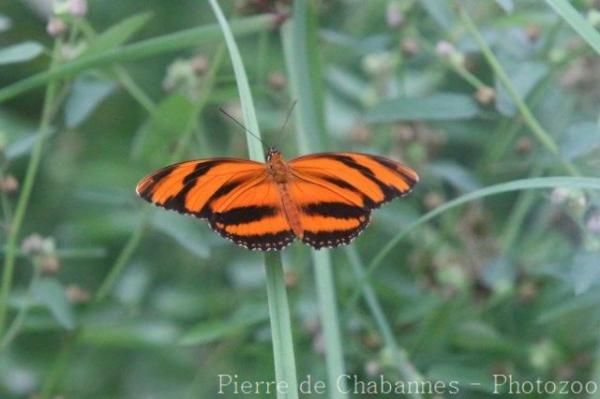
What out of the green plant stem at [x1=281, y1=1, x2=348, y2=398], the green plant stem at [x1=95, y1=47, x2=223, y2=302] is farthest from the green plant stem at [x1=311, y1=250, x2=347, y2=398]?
the green plant stem at [x1=95, y1=47, x2=223, y2=302]

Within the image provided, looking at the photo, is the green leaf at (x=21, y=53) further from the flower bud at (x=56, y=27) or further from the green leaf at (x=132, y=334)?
the green leaf at (x=132, y=334)

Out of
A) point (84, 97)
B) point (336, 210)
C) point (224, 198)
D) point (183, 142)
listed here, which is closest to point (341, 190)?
point (336, 210)

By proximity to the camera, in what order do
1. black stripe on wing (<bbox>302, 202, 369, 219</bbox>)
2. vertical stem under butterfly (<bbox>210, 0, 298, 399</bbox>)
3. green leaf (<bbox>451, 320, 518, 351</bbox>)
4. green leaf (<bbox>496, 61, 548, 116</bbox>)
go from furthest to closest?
green leaf (<bbox>451, 320, 518, 351</bbox>), green leaf (<bbox>496, 61, 548, 116</bbox>), black stripe on wing (<bbox>302, 202, 369, 219</bbox>), vertical stem under butterfly (<bbox>210, 0, 298, 399</bbox>)

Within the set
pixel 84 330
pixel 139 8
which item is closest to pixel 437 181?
pixel 84 330

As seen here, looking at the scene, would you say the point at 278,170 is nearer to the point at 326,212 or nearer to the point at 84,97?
the point at 326,212

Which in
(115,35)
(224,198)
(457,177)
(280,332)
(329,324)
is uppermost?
(115,35)

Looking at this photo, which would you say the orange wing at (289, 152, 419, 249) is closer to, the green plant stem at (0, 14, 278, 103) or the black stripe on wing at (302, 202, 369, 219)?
the black stripe on wing at (302, 202, 369, 219)

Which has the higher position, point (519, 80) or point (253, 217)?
point (519, 80)
